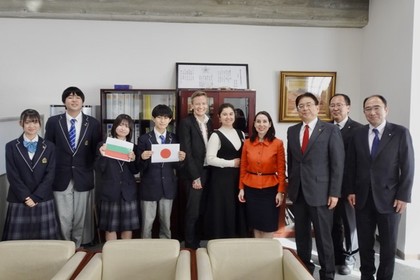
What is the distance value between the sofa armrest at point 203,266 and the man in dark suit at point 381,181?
1.37m

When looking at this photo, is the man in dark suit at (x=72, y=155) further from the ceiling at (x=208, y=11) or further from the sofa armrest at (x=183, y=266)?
the sofa armrest at (x=183, y=266)

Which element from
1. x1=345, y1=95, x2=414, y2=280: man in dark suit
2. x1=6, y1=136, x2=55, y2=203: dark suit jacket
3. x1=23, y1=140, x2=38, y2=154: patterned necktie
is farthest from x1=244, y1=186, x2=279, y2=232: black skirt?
x1=23, y1=140, x2=38, y2=154: patterned necktie

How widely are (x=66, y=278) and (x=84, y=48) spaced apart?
3.01 metres

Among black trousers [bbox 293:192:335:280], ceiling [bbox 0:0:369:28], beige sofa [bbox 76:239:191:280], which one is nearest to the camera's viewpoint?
beige sofa [bbox 76:239:191:280]

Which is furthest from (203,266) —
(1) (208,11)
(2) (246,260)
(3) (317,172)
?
(1) (208,11)

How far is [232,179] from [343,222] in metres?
1.06

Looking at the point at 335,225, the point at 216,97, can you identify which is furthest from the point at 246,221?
the point at 216,97

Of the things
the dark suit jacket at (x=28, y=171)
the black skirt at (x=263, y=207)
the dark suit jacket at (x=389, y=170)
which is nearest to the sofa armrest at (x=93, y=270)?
the dark suit jacket at (x=28, y=171)

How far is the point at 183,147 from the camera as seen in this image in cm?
308

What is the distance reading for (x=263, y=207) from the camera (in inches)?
115

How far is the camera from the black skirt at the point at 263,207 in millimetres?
→ 2900

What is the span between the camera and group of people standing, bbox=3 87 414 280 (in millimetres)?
2529

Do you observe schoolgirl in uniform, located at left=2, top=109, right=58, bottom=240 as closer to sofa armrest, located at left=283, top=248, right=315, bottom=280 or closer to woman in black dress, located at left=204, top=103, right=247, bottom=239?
woman in black dress, located at left=204, top=103, right=247, bottom=239

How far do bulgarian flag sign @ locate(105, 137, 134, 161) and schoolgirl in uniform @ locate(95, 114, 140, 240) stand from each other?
Result: 49 millimetres
